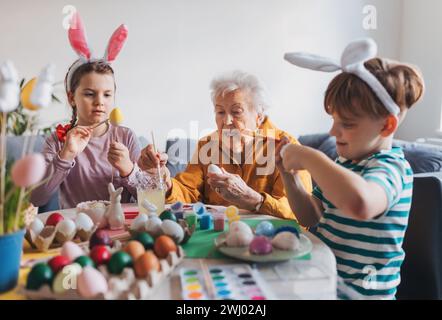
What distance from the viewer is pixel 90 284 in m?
0.76

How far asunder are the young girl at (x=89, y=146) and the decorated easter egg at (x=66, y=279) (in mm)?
805

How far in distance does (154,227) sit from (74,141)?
649mm

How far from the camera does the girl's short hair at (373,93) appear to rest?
1062mm

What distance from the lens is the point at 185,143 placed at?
288 cm

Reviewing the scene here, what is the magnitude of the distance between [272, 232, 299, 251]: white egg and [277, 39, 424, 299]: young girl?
0.42 feet

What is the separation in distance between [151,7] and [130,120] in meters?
0.75

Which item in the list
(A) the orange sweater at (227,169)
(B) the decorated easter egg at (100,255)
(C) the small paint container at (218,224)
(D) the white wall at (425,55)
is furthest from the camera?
(D) the white wall at (425,55)

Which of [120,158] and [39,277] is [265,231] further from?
[120,158]

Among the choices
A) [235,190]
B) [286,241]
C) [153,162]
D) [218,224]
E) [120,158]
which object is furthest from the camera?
[120,158]

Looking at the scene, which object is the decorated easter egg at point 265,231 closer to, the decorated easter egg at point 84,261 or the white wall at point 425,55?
the decorated easter egg at point 84,261

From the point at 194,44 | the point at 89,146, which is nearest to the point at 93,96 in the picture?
the point at 89,146

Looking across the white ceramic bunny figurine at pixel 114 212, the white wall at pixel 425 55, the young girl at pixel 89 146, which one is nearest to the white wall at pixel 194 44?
the white wall at pixel 425 55

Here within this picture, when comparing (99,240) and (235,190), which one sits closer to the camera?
(99,240)
